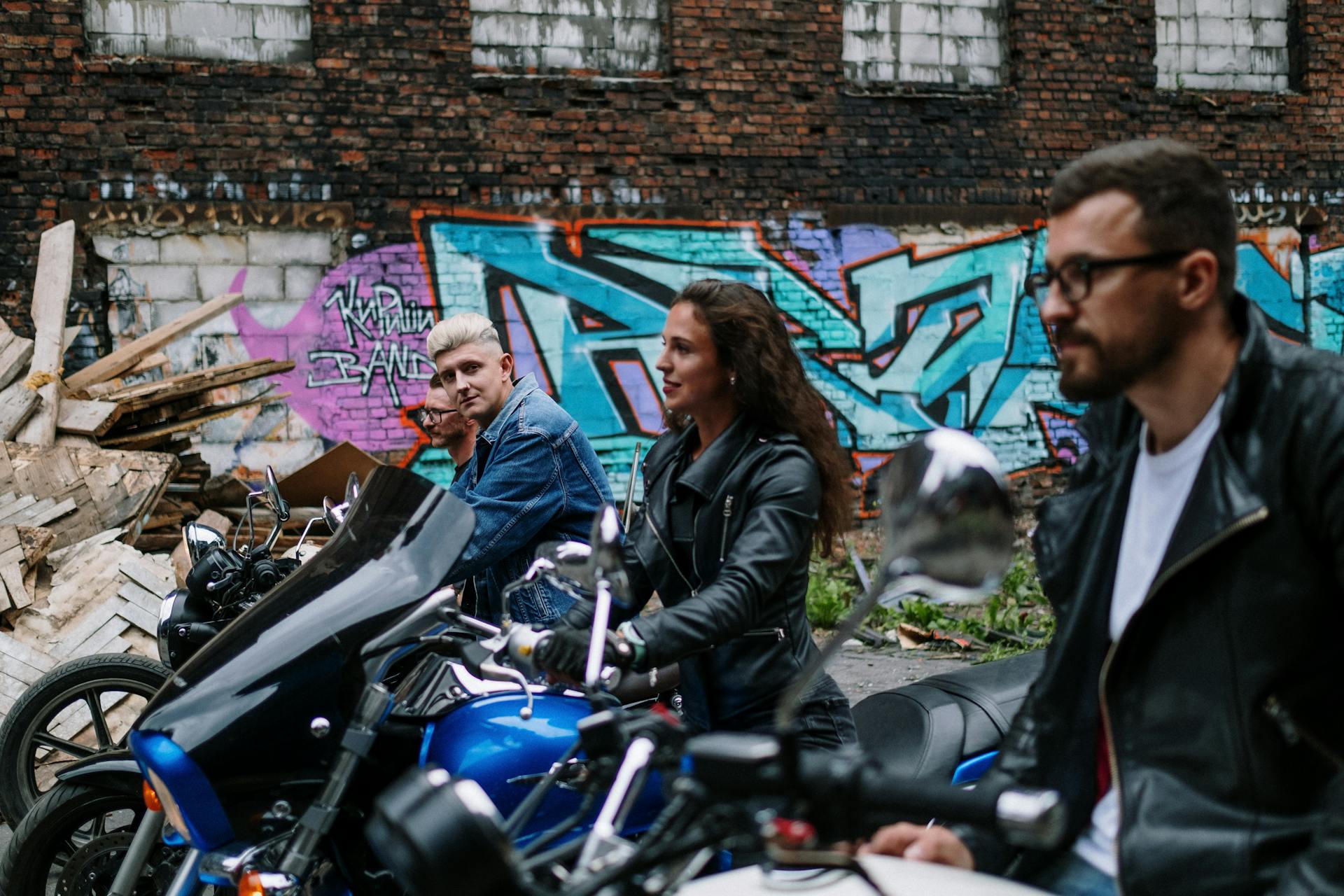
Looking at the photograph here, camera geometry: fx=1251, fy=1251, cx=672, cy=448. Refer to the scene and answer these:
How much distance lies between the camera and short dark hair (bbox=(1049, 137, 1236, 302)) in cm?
164

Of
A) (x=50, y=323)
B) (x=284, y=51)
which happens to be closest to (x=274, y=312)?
(x=50, y=323)

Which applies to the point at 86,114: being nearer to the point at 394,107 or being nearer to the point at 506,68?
the point at 394,107

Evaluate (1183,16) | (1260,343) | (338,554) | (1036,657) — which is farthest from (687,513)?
(1183,16)

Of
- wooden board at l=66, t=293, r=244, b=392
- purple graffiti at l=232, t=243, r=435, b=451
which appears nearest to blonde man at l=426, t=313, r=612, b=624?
wooden board at l=66, t=293, r=244, b=392

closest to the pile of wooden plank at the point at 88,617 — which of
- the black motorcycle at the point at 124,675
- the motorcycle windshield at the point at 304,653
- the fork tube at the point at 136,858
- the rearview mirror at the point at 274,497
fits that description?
the black motorcycle at the point at 124,675

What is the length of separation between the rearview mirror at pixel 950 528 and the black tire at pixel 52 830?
103 inches

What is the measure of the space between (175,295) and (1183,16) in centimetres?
903

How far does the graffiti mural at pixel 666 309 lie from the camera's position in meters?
9.41

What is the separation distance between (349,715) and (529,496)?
139cm

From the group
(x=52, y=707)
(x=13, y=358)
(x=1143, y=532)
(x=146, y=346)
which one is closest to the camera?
(x=1143, y=532)

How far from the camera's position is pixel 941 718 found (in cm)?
286

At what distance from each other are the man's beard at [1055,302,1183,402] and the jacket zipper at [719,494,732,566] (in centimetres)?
119

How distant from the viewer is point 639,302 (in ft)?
32.9

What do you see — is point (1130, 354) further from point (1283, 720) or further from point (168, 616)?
point (168, 616)
